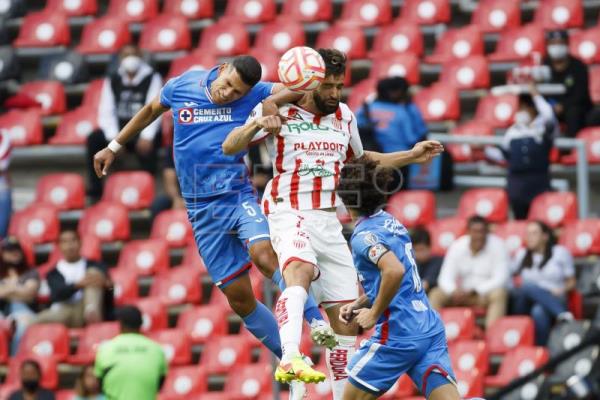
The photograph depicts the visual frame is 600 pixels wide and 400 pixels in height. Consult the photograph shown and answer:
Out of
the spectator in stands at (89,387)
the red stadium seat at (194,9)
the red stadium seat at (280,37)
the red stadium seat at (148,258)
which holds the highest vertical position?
the red stadium seat at (194,9)

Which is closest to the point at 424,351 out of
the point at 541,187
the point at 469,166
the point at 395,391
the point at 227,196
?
the point at 227,196

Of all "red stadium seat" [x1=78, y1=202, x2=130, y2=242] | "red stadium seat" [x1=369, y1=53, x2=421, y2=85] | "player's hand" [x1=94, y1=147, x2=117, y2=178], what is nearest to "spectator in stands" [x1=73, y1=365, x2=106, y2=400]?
"red stadium seat" [x1=78, y1=202, x2=130, y2=242]

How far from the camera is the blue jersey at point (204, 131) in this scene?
1277cm

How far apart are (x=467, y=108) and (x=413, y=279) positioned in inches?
339

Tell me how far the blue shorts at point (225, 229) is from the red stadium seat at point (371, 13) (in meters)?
8.45

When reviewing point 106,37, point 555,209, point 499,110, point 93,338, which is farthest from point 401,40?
point 93,338

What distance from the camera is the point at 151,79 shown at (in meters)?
20.0

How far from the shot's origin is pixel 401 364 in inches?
478

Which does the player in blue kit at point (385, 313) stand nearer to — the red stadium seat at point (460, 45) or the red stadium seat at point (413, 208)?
the red stadium seat at point (413, 208)

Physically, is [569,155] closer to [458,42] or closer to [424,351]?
[458,42]

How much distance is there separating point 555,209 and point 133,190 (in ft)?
15.1

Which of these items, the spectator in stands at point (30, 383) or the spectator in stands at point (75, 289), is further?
the spectator in stands at point (75, 289)

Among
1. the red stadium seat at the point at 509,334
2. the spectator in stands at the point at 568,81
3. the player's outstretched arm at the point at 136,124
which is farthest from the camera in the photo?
the spectator in stands at the point at 568,81

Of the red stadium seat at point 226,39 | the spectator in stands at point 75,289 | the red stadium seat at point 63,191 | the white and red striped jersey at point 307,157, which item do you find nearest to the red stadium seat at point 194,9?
the red stadium seat at point 226,39
